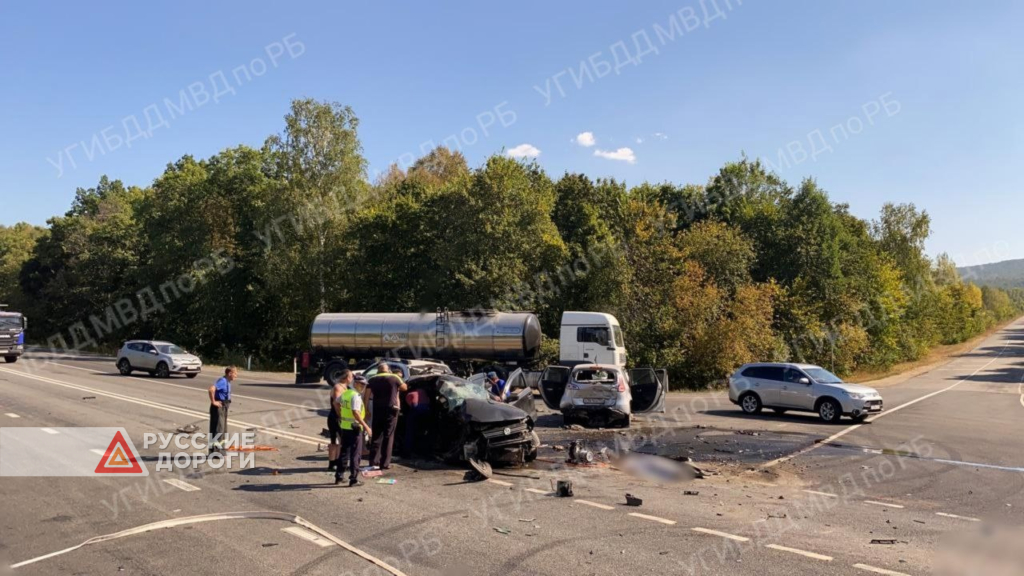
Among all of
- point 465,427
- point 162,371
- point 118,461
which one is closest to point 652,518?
point 465,427

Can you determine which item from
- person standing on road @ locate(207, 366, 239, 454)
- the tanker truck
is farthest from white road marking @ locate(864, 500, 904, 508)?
the tanker truck

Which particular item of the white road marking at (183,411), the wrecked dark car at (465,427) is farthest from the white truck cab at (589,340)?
the wrecked dark car at (465,427)

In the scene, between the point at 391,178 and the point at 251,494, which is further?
the point at 391,178

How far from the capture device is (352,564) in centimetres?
616

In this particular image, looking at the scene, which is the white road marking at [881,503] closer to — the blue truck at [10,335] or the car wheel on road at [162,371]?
the car wheel on road at [162,371]

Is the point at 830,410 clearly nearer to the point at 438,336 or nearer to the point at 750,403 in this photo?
the point at 750,403

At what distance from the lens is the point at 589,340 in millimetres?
24312

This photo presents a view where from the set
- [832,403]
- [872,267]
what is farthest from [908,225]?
[832,403]

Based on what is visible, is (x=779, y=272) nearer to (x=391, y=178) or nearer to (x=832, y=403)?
(x=832, y=403)

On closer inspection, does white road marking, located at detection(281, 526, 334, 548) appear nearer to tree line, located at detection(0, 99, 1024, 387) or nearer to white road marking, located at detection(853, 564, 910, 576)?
white road marking, located at detection(853, 564, 910, 576)

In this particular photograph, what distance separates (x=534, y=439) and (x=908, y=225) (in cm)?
8369

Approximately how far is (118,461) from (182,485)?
237 cm

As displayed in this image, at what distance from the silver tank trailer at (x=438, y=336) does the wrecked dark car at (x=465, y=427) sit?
13.6 metres

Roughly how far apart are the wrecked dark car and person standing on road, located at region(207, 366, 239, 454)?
10.6 ft
